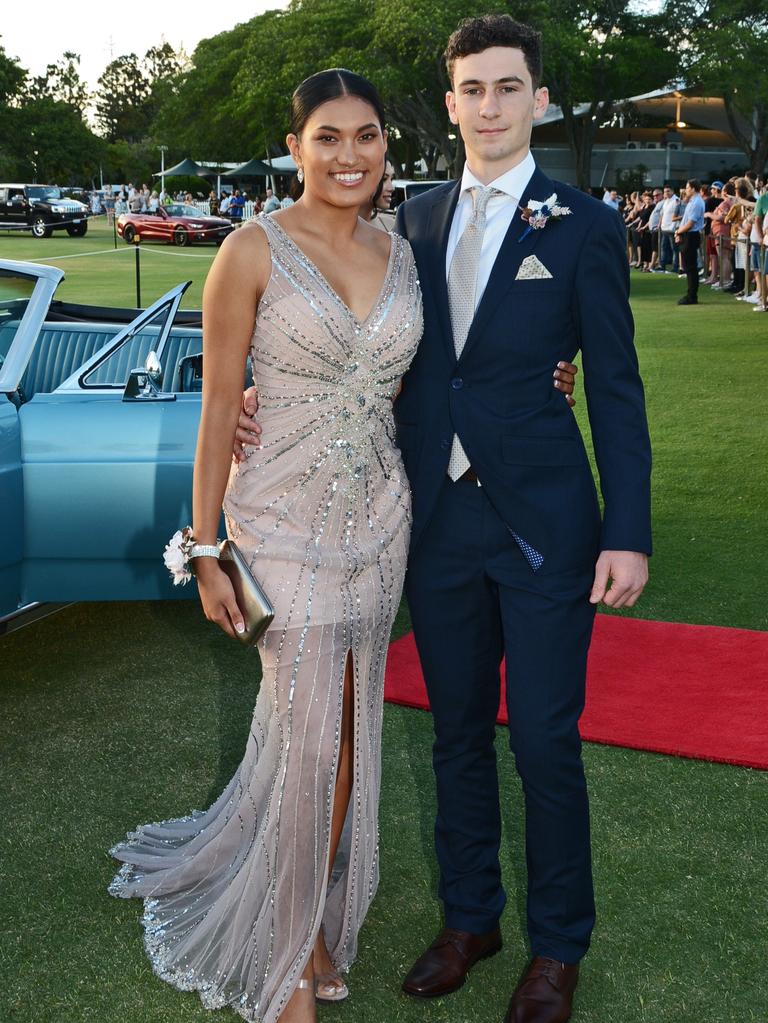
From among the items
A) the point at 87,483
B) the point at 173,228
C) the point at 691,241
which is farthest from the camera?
the point at 173,228

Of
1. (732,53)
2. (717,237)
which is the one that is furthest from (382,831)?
(732,53)

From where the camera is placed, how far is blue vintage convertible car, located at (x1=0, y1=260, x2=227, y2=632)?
14.8ft

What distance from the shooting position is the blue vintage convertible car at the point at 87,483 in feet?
14.8

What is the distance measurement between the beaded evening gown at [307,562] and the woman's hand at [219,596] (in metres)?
0.08

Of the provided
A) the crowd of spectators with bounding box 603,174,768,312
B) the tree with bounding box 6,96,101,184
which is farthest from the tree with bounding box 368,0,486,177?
the tree with bounding box 6,96,101,184

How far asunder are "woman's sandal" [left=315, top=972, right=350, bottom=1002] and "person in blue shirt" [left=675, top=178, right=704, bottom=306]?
17.5 metres

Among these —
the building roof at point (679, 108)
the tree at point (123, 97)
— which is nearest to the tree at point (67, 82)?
the tree at point (123, 97)

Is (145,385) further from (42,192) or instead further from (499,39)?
(42,192)

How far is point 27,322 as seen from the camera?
4.91 m

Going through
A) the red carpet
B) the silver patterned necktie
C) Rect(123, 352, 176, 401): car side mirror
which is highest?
the silver patterned necktie

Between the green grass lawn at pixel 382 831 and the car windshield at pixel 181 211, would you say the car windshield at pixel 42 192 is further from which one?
the green grass lawn at pixel 382 831

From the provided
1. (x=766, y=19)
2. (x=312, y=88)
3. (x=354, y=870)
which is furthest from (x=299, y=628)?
(x=766, y=19)

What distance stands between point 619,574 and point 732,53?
4901cm

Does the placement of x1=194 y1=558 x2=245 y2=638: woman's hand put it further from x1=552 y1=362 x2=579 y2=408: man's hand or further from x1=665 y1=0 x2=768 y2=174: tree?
x1=665 y1=0 x2=768 y2=174: tree
